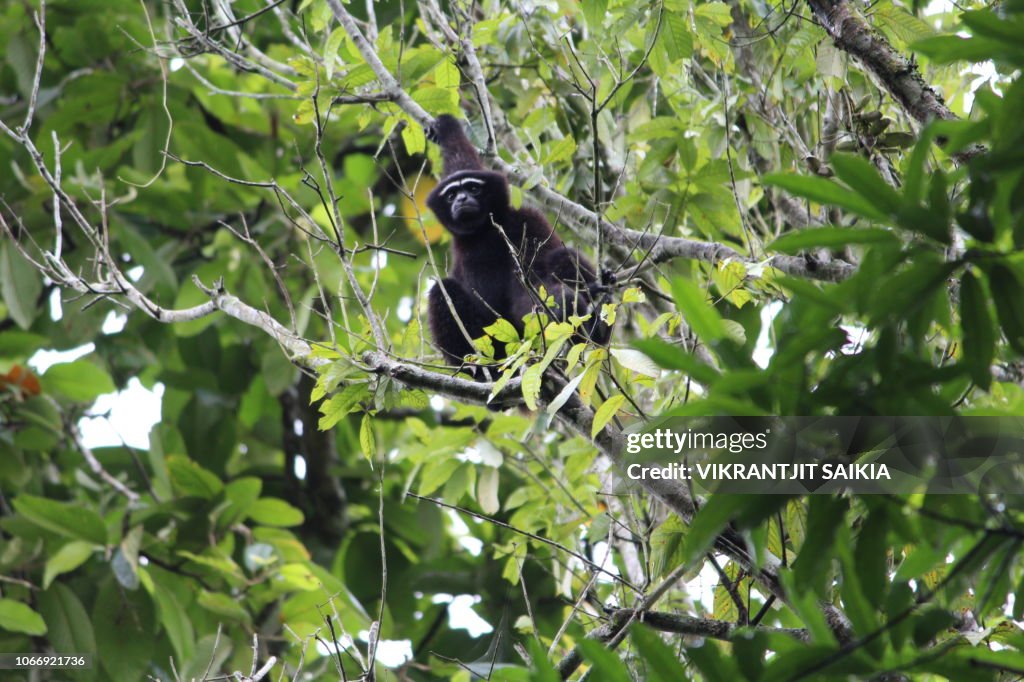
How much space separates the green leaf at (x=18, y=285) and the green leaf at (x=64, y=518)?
4.41ft

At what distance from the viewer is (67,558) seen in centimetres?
571

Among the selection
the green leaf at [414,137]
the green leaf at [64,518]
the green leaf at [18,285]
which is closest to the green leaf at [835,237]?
the green leaf at [414,137]

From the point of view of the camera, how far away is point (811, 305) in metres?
1.60

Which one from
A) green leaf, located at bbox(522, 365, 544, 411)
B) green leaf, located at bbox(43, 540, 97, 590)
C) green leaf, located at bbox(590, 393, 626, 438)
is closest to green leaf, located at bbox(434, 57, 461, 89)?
green leaf, located at bbox(522, 365, 544, 411)

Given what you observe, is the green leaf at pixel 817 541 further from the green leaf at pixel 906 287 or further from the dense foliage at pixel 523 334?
the green leaf at pixel 906 287

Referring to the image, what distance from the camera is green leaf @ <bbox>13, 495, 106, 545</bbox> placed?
19.2ft

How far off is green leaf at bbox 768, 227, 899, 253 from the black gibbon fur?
3.55m

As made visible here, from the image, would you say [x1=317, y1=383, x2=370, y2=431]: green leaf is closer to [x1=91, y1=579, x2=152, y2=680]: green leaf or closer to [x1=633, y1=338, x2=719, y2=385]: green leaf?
[x1=633, y1=338, x2=719, y2=385]: green leaf

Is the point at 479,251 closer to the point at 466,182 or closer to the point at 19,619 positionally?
the point at 466,182

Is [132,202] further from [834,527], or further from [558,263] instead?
[834,527]

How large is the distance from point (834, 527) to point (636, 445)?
3.94 feet

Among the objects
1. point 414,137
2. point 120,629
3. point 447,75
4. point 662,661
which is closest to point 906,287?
point 662,661

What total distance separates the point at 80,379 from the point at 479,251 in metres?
2.99

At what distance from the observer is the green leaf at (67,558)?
5.64 m
